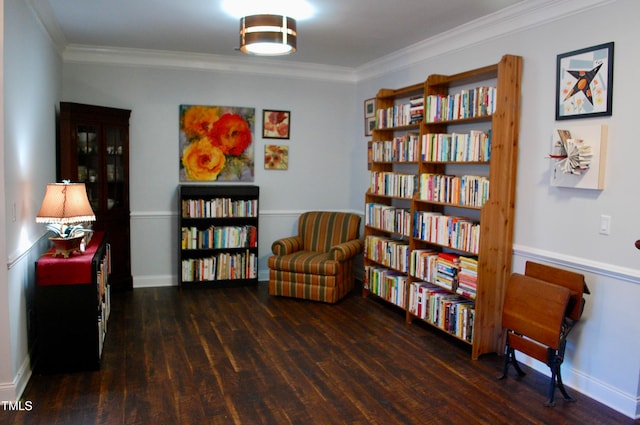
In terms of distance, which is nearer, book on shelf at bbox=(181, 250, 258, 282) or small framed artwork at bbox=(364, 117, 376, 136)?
book on shelf at bbox=(181, 250, 258, 282)

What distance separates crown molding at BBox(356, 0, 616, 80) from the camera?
11.2ft

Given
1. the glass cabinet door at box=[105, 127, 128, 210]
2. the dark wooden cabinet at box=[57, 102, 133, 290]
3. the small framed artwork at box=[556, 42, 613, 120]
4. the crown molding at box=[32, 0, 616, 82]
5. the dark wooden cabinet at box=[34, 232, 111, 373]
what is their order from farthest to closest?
1. the glass cabinet door at box=[105, 127, 128, 210]
2. the dark wooden cabinet at box=[57, 102, 133, 290]
3. the crown molding at box=[32, 0, 616, 82]
4. the dark wooden cabinet at box=[34, 232, 111, 373]
5. the small framed artwork at box=[556, 42, 613, 120]

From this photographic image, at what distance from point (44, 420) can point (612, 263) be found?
3.48 m

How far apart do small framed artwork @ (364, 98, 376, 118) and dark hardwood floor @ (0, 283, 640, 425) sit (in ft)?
8.27

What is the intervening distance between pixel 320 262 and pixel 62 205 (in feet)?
8.46

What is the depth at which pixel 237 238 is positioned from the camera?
5.84 m

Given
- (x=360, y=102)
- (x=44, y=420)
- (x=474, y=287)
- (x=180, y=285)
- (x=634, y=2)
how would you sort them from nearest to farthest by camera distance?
(x=44, y=420) < (x=634, y=2) < (x=474, y=287) < (x=180, y=285) < (x=360, y=102)

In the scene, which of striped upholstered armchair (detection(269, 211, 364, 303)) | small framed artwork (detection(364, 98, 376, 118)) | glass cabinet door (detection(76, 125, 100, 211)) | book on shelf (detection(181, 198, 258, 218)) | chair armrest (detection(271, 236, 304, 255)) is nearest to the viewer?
glass cabinet door (detection(76, 125, 100, 211))

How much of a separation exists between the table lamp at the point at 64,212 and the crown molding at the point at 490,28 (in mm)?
3346

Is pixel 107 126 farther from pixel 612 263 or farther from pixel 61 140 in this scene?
pixel 612 263

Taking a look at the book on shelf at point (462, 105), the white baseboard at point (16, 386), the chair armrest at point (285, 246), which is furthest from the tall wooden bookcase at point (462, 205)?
the white baseboard at point (16, 386)

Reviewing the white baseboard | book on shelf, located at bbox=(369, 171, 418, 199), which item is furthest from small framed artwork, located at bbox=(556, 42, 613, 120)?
the white baseboard

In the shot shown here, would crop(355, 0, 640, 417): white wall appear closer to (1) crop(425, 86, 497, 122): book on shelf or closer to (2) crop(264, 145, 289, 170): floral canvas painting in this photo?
(1) crop(425, 86, 497, 122): book on shelf

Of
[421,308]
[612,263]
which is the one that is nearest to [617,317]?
[612,263]
